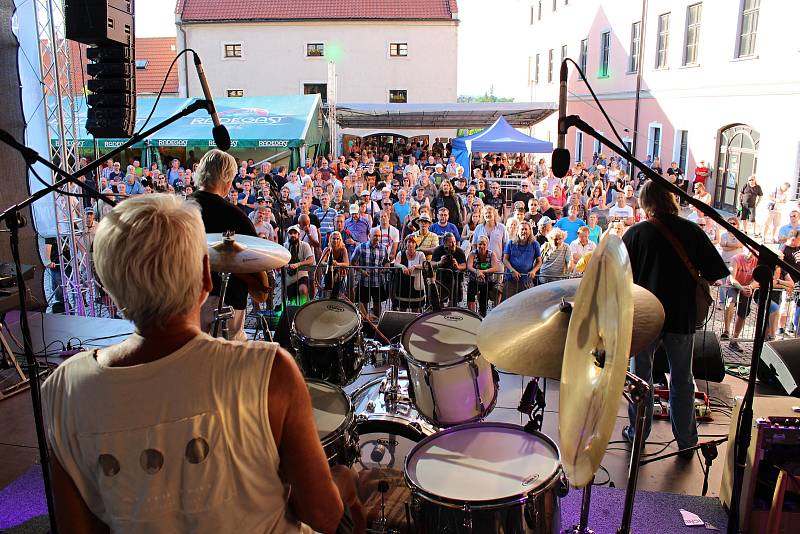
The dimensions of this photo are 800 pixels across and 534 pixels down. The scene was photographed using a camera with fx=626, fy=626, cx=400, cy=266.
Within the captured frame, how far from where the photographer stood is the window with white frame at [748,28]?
45.7 ft

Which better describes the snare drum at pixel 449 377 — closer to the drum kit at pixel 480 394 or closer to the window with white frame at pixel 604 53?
the drum kit at pixel 480 394

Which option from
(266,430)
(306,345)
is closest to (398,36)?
(306,345)

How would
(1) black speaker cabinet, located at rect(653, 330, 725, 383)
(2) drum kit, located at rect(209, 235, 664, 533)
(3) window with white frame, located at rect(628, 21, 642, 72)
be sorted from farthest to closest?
(3) window with white frame, located at rect(628, 21, 642, 72) → (1) black speaker cabinet, located at rect(653, 330, 725, 383) → (2) drum kit, located at rect(209, 235, 664, 533)

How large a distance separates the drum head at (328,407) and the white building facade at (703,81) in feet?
42.4

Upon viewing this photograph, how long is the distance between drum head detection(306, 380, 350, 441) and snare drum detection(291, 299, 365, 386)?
742 millimetres

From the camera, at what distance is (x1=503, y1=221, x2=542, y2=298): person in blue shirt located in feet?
22.6

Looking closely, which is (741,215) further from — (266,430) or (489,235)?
(266,430)

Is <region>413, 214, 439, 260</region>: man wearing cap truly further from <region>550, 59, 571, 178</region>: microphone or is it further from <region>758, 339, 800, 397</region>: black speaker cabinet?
<region>550, 59, 571, 178</region>: microphone

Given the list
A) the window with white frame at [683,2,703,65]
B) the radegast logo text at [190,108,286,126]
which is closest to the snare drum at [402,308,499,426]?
the radegast logo text at [190,108,286,126]

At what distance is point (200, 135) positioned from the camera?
16.0m

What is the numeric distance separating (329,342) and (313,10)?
26.6 metres

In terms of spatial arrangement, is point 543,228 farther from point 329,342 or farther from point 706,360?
point 329,342

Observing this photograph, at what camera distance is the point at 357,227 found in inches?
340

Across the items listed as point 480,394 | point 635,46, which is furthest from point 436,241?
point 635,46
